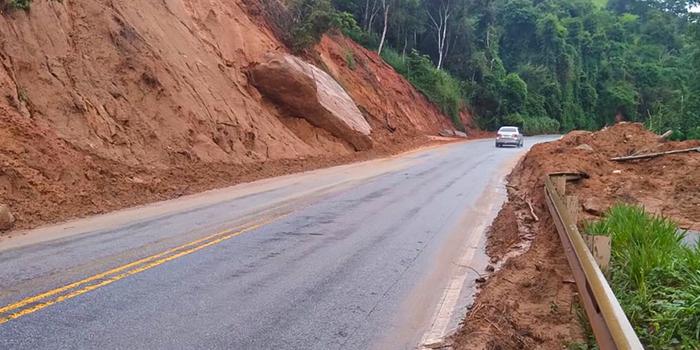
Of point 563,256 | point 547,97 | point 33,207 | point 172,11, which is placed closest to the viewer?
point 563,256

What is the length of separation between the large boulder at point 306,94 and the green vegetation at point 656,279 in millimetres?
18301

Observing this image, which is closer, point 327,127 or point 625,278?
point 625,278

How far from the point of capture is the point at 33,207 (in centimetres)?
1113

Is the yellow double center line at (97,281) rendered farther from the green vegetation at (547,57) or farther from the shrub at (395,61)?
the shrub at (395,61)

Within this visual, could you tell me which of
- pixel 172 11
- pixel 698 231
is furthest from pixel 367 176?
pixel 698 231

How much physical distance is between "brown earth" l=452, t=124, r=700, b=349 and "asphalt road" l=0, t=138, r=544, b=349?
0.46 metres

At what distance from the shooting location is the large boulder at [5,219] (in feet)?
32.5

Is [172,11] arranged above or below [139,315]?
above

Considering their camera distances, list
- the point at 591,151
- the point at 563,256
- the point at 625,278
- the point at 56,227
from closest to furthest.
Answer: the point at 625,278 < the point at 563,256 < the point at 56,227 < the point at 591,151

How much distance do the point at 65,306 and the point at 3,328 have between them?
69cm

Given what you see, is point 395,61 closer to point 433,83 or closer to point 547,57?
point 433,83

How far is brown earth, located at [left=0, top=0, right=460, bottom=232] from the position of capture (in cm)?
1255

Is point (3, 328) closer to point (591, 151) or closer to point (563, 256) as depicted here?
point (563, 256)

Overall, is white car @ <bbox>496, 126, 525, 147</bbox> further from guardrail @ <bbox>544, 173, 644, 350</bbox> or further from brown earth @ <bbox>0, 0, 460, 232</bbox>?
guardrail @ <bbox>544, 173, 644, 350</bbox>
